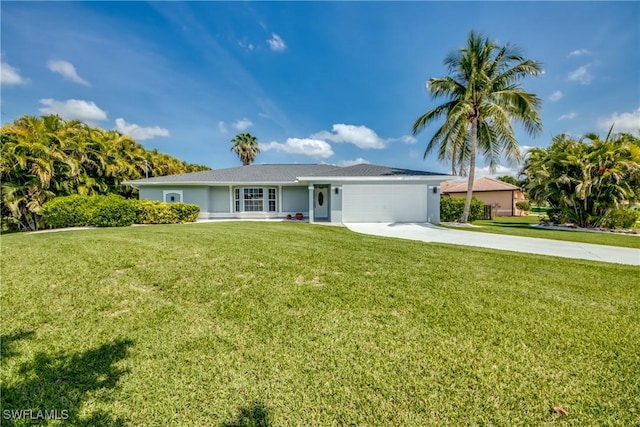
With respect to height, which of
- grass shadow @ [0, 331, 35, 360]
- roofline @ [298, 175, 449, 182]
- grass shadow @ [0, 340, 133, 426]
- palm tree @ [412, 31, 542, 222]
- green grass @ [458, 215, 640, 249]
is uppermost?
palm tree @ [412, 31, 542, 222]

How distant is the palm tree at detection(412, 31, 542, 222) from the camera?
1411 cm

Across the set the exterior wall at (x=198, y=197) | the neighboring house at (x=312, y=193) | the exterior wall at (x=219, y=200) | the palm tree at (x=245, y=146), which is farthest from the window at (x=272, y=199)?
the palm tree at (x=245, y=146)

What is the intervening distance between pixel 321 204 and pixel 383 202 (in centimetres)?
422

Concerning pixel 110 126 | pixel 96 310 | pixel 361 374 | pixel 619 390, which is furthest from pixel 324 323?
pixel 110 126

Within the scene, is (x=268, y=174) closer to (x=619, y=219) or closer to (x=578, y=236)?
(x=578, y=236)

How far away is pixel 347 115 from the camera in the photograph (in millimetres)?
23703

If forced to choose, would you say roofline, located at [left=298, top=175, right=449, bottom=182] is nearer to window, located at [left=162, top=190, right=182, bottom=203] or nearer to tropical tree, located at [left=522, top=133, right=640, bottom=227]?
tropical tree, located at [left=522, top=133, right=640, bottom=227]

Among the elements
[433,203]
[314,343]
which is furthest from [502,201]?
[314,343]

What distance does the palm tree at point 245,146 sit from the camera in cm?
3428

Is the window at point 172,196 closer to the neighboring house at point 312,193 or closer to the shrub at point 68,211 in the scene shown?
the neighboring house at point 312,193

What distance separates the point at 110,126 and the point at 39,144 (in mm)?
8253
